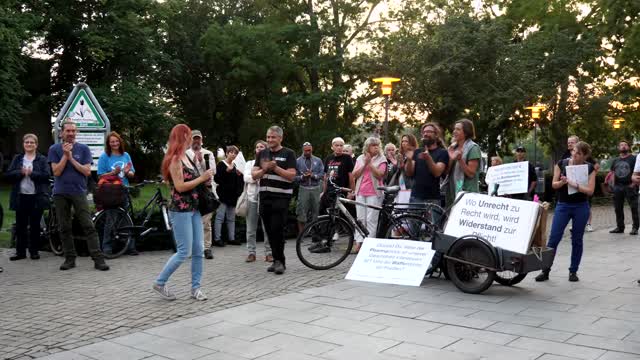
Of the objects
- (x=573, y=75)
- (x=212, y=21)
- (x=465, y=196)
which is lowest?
(x=465, y=196)

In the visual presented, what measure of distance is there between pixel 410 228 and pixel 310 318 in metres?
2.70

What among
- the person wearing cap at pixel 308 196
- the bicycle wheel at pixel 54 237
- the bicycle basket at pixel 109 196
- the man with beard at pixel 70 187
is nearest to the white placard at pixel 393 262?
the person wearing cap at pixel 308 196

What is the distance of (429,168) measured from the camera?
25.0 feet

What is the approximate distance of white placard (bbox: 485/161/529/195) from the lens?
7072 millimetres

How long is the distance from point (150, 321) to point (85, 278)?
2.67m

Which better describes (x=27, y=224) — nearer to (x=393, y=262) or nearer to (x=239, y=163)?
(x=239, y=163)

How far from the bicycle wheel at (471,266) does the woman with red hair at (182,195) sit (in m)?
2.79

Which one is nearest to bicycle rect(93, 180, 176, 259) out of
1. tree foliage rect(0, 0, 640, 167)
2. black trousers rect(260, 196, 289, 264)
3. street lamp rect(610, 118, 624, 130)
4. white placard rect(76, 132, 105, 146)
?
white placard rect(76, 132, 105, 146)

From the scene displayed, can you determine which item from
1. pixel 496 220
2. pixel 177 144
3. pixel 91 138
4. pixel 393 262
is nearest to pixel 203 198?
pixel 177 144

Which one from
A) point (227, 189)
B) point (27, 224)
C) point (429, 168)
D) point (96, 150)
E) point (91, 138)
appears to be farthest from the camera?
point (227, 189)

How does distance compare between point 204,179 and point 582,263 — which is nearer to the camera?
point 204,179

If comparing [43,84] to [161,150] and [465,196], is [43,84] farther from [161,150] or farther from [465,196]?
[465,196]

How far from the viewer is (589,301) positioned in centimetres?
638

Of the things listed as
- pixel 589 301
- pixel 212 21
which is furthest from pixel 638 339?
pixel 212 21
